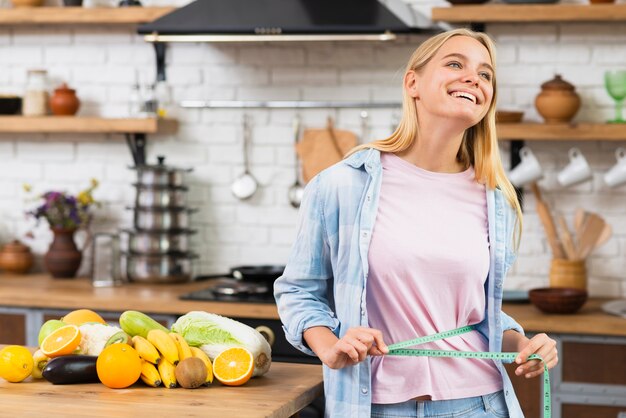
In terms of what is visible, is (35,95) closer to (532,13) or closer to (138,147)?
(138,147)

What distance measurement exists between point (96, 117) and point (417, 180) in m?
2.70

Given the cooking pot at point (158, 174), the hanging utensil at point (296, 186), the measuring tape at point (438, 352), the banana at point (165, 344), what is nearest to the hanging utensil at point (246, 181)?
the hanging utensil at point (296, 186)

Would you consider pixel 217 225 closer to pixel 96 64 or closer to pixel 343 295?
pixel 96 64

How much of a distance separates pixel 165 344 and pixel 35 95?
260cm

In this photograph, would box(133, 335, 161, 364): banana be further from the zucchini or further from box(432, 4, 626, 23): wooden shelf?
box(432, 4, 626, 23): wooden shelf

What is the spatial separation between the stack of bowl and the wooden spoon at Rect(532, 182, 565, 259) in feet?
5.02

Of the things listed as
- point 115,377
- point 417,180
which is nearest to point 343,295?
point 417,180

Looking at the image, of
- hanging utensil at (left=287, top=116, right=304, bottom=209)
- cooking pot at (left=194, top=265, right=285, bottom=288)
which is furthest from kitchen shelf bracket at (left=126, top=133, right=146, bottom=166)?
cooking pot at (left=194, top=265, right=285, bottom=288)

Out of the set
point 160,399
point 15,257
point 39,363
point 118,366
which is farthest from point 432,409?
point 15,257

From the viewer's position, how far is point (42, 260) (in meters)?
4.84

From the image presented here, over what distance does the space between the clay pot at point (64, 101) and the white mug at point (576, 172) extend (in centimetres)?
218

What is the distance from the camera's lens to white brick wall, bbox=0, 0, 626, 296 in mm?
4234

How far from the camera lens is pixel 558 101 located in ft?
13.2

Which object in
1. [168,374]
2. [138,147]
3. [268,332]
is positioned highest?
[138,147]
